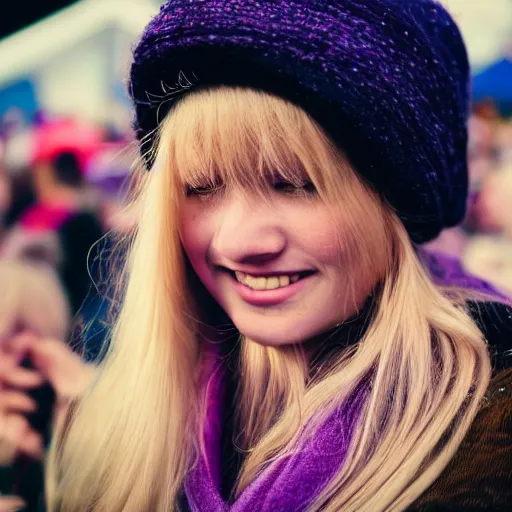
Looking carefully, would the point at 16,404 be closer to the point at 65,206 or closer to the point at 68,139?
the point at 65,206

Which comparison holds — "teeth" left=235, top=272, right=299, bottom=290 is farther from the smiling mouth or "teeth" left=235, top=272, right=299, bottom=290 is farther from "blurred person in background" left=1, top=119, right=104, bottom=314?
"blurred person in background" left=1, top=119, right=104, bottom=314

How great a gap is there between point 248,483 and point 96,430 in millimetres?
237

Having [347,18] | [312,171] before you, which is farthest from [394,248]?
[347,18]

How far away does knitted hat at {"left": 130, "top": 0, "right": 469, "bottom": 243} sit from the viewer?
0.51 metres

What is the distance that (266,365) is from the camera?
704mm

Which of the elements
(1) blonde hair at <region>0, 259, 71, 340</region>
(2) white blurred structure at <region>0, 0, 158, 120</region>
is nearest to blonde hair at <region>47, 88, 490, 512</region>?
(1) blonde hair at <region>0, 259, 71, 340</region>

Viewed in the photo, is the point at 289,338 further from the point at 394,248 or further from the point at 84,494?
the point at 84,494

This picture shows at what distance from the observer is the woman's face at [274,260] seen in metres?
0.57

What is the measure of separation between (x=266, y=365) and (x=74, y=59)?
713mm

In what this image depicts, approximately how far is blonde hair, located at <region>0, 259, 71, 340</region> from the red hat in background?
220 millimetres

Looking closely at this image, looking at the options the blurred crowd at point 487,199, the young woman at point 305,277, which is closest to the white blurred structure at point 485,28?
the blurred crowd at point 487,199

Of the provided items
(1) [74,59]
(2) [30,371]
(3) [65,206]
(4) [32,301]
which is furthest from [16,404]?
(1) [74,59]

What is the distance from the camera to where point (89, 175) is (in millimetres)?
1033

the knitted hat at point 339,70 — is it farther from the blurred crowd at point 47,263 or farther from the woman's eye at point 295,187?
the blurred crowd at point 47,263
